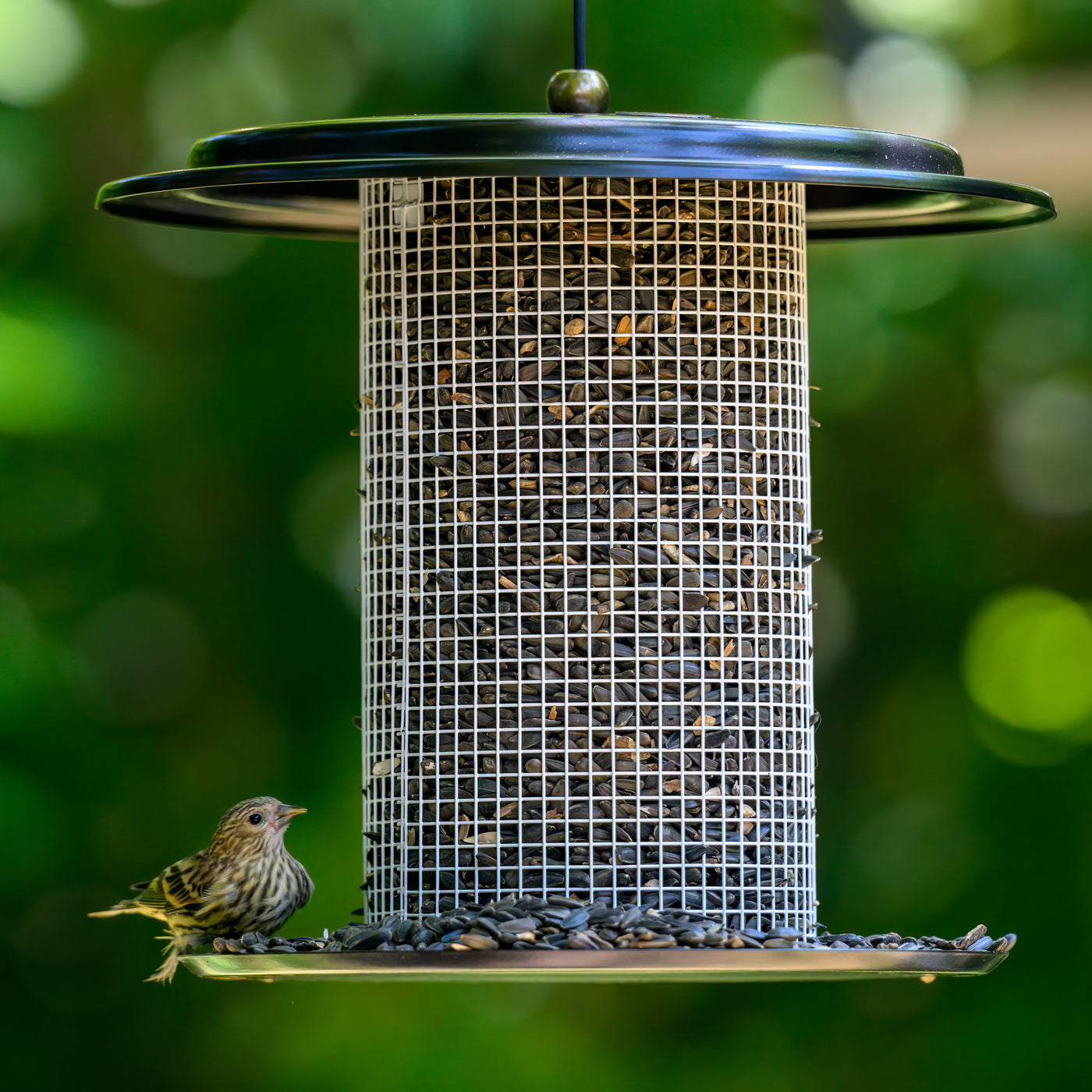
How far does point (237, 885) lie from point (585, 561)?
4.58ft

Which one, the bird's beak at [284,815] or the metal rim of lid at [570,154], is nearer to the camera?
the metal rim of lid at [570,154]

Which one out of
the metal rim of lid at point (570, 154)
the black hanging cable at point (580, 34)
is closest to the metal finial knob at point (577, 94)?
the black hanging cable at point (580, 34)

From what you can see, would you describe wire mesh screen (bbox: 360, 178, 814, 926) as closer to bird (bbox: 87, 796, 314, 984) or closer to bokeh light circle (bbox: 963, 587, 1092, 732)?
bird (bbox: 87, 796, 314, 984)

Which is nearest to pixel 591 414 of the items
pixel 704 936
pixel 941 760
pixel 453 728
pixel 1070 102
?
pixel 453 728

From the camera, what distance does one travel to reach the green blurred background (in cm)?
844

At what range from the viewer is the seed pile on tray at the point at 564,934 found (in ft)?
12.8

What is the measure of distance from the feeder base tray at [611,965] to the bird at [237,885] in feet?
3.81

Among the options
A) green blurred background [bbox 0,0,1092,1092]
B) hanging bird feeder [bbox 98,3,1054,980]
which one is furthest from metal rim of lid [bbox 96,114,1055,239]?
green blurred background [bbox 0,0,1092,1092]

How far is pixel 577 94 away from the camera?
13.6ft

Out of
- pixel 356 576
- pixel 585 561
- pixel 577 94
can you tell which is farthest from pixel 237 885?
pixel 356 576

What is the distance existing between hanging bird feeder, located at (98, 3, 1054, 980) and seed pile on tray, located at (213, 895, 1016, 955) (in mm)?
29

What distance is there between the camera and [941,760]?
29.2ft

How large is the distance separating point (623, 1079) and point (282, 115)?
13.8ft

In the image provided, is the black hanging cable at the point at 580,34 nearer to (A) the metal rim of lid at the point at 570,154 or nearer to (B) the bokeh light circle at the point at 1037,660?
(A) the metal rim of lid at the point at 570,154
